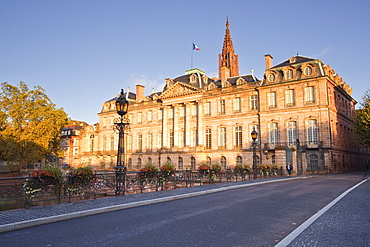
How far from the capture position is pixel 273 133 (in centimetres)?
4047

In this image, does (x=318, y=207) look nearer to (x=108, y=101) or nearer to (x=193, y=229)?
(x=193, y=229)

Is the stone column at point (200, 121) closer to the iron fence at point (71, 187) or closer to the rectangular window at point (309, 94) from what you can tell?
the rectangular window at point (309, 94)

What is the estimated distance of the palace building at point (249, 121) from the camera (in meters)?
36.9

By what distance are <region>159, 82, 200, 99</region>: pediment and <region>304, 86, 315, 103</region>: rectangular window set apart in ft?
54.1

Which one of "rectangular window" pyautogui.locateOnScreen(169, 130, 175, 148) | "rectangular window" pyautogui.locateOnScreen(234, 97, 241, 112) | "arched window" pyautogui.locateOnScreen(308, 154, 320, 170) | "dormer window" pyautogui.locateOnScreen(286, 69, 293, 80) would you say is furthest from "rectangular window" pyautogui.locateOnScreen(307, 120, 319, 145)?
"rectangular window" pyautogui.locateOnScreen(169, 130, 175, 148)

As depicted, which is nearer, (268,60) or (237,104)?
(237,104)

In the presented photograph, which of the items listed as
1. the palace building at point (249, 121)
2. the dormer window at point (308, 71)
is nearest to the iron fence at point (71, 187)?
the palace building at point (249, 121)

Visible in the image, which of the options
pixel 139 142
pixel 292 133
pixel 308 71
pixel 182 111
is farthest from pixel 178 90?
pixel 308 71

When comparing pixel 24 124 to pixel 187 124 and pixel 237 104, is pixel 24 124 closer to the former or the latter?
pixel 187 124

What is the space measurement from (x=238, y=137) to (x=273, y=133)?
534 cm

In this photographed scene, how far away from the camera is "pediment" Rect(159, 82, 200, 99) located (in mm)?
48403

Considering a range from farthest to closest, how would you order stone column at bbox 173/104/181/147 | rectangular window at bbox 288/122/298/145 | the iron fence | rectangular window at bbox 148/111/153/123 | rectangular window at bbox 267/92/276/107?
rectangular window at bbox 148/111/153/123 < stone column at bbox 173/104/181/147 < rectangular window at bbox 267/92/276/107 < rectangular window at bbox 288/122/298/145 < the iron fence

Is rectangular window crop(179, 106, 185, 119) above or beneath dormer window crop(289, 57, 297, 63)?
beneath

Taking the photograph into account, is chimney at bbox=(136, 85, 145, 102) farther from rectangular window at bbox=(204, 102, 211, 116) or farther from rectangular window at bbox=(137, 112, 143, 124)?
rectangular window at bbox=(204, 102, 211, 116)
